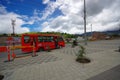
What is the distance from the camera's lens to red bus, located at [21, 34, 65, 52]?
14320 millimetres

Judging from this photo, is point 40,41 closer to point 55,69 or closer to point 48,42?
point 48,42

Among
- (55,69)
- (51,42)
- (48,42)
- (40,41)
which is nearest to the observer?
(55,69)

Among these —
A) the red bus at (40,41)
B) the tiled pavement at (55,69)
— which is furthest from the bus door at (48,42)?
the tiled pavement at (55,69)

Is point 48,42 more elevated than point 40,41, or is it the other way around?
point 40,41

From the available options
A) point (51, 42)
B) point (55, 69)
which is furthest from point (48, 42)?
point (55, 69)

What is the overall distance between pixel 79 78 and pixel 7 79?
3.59 m

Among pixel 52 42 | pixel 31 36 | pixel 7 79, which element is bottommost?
pixel 7 79

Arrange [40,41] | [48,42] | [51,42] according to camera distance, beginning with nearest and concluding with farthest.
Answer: [40,41]
[48,42]
[51,42]

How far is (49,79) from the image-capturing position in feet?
15.6

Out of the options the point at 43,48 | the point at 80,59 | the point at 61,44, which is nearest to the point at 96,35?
the point at 61,44

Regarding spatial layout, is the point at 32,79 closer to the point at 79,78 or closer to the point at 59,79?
the point at 59,79

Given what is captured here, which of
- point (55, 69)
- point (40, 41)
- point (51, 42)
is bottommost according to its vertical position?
point (55, 69)

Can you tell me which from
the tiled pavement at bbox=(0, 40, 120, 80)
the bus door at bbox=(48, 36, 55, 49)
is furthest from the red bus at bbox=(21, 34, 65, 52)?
the tiled pavement at bbox=(0, 40, 120, 80)

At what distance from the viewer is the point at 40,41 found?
15.3 m
